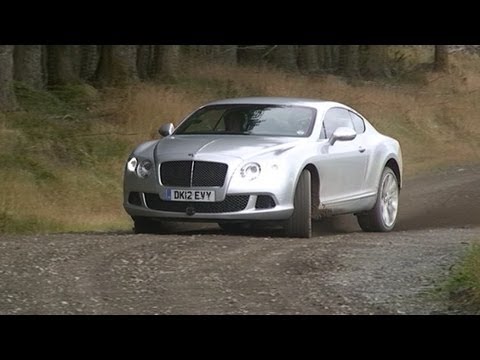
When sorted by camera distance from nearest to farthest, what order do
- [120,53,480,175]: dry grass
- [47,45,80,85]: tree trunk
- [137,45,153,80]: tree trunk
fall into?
[120,53,480,175]: dry grass < [47,45,80,85]: tree trunk < [137,45,153,80]: tree trunk

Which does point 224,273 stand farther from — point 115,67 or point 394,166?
point 115,67

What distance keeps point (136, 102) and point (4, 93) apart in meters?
3.26

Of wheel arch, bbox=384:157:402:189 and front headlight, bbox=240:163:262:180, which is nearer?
front headlight, bbox=240:163:262:180

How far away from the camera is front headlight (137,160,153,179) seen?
11.8m

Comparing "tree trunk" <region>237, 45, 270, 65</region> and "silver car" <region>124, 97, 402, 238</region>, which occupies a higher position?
"silver car" <region>124, 97, 402, 238</region>

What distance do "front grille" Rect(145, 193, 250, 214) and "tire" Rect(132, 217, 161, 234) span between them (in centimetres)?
41

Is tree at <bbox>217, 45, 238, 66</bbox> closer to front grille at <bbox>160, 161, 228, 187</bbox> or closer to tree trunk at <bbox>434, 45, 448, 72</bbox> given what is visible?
tree trunk at <bbox>434, 45, 448, 72</bbox>

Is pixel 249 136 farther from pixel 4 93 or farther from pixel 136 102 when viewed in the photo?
pixel 136 102

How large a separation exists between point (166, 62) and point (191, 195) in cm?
1457

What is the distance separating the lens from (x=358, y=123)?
1385cm

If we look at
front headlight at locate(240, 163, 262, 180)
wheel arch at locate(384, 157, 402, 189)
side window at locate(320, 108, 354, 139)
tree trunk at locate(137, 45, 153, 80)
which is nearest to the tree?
tree trunk at locate(137, 45, 153, 80)

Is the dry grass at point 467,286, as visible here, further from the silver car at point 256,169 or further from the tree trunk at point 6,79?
the tree trunk at point 6,79

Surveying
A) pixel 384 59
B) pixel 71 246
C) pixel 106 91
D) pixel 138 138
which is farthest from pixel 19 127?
pixel 384 59

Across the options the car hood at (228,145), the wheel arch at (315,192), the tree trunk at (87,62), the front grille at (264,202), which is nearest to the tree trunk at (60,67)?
the tree trunk at (87,62)
